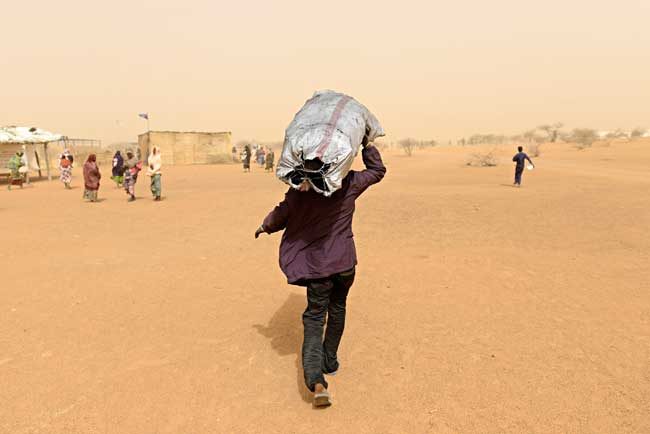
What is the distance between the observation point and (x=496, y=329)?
4.05 m

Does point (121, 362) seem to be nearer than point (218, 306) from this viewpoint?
Yes

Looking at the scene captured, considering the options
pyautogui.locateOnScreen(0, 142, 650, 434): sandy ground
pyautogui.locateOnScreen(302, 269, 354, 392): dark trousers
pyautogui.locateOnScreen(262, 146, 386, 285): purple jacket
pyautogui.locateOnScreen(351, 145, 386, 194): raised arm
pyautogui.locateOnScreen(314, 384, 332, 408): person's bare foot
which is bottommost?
pyautogui.locateOnScreen(0, 142, 650, 434): sandy ground

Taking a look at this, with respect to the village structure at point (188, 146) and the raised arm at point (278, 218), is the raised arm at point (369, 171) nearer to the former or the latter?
the raised arm at point (278, 218)

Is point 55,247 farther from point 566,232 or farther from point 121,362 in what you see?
point 566,232

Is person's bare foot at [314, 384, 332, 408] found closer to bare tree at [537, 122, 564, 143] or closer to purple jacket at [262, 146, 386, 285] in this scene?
purple jacket at [262, 146, 386, 285]

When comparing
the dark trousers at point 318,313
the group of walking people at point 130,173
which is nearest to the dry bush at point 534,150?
the group of walking people at point 130,173

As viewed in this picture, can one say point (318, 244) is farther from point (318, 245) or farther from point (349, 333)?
point (349, 333)

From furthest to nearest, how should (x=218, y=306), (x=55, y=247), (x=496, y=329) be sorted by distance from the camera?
1. (x=55, y=247)
2. (x=218, y=306)
3. (x=496, y=329)

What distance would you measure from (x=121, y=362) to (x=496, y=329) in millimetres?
3491

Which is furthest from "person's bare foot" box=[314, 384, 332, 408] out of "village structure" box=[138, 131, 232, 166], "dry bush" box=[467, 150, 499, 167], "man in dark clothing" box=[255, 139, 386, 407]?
"village structure" box=[138, 131, 232, 166]

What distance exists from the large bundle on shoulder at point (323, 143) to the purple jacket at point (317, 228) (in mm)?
250

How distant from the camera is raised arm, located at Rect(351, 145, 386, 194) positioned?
2.89 m

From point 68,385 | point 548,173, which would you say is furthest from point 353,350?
point 548,173

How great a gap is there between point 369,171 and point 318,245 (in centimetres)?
65
